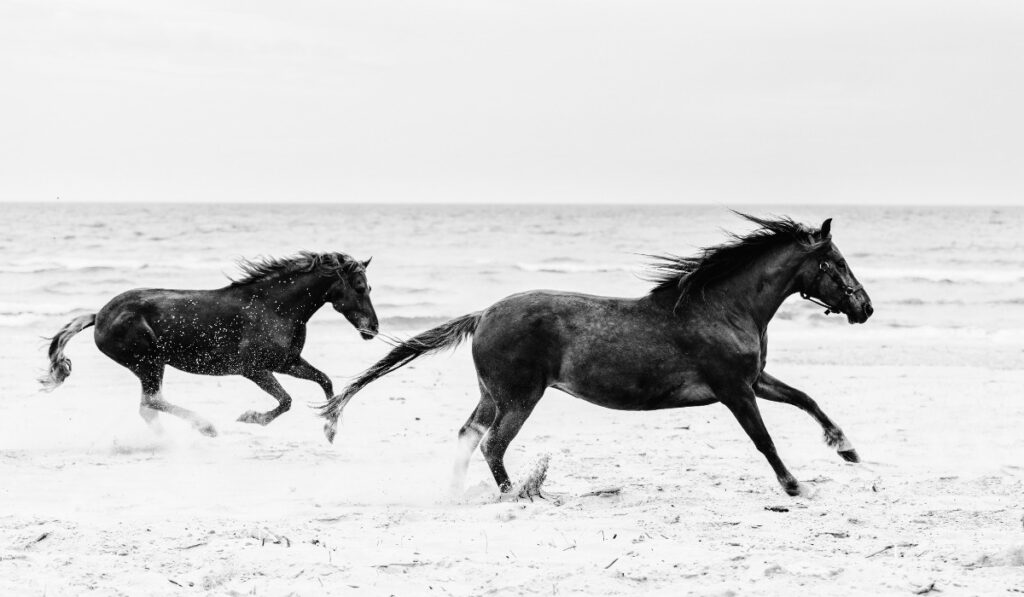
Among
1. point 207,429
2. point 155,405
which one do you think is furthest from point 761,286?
point 155,405

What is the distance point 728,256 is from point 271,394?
3.89 meters

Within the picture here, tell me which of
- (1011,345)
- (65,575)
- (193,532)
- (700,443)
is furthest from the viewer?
(1011,345)

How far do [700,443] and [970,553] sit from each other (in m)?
3.54

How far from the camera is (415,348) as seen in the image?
6.75 m

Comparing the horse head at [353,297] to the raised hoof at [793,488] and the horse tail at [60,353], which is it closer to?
the horse tail at [60,353]

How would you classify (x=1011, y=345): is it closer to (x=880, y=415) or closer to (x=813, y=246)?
(x=880, y=415)

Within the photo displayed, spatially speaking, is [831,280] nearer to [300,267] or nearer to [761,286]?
[761,286]

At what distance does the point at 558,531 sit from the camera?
5.22m

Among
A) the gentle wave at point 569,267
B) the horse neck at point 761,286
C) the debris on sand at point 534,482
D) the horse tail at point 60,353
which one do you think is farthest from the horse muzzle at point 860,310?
the gentle wave at point 569,267

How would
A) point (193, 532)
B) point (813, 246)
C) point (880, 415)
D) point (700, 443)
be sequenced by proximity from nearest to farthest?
1. point (193, 532)
2. point (813, 246)
3. point (700, 443)
4. point (880, 415)

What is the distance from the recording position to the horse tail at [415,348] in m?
6.60

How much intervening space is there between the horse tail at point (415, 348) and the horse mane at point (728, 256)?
4.10ft

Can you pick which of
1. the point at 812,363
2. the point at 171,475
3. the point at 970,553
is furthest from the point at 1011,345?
the point at 171,475

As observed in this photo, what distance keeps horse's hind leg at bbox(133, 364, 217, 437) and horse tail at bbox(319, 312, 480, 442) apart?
1563 mm
